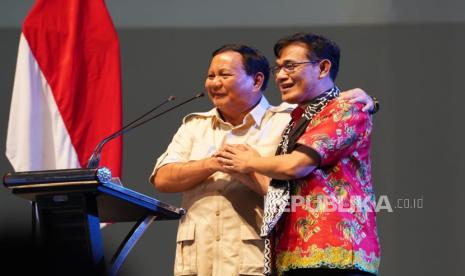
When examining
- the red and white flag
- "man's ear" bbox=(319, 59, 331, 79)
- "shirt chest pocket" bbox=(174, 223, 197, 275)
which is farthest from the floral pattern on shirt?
the red and white flag

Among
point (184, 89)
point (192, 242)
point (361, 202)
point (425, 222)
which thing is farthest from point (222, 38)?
point (361, 202)

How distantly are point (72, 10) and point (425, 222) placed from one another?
215 centimetres

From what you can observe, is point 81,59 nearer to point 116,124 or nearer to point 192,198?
point 116,124

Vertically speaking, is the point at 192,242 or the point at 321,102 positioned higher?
the point at 321,102

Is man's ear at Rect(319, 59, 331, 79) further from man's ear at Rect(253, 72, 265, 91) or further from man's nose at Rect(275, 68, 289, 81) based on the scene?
man's ear at Rect(253, 72, 265, 91)

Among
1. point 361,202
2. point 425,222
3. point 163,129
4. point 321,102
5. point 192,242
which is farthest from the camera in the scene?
point 163,129

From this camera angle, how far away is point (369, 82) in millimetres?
4066

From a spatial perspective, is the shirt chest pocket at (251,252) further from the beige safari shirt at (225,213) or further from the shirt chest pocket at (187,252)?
the shirt chest pocket at (187,252)

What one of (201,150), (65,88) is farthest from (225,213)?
(65,88)

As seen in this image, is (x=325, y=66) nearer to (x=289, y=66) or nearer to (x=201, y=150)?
(x=289, y=66)

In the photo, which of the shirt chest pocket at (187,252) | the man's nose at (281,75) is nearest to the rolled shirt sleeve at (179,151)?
the shirt chest pocket at (187,252)

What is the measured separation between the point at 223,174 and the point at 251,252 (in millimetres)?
291

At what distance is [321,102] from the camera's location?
2.33 metres

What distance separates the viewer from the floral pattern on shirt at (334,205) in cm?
211
